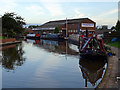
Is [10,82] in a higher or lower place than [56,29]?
lower

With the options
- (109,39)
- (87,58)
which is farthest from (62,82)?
(109,39)

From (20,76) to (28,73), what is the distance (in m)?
1.21

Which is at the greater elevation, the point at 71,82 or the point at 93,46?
the point at 93,46

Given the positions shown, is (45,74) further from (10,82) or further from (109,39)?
(109,39)

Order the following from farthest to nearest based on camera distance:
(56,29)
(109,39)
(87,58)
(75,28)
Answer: (56,29) → (75,28) → (109,39) → (87,58)

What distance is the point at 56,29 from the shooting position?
342 ft

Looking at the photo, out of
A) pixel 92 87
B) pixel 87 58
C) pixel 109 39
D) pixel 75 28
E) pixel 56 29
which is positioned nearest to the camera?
pixel 92 87

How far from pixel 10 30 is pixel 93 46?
42.3m

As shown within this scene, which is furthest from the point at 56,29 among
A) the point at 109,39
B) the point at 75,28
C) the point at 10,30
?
the point at 109,39

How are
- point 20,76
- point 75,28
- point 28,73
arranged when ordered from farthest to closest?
point 75,28
point 28,73
point 20,76

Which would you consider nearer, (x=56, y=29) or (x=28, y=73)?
(x=28, y=73)

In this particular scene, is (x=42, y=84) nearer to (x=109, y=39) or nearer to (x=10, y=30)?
(x=109, y=39)

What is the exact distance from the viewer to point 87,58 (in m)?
25.4

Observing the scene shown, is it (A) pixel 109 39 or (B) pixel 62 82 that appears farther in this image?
(A) pixel 109 39
